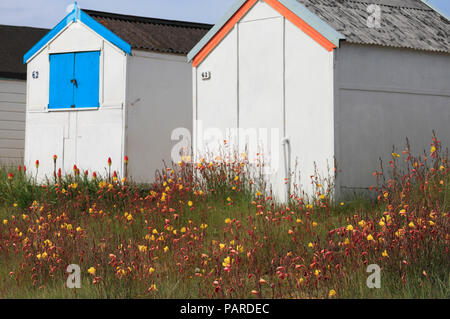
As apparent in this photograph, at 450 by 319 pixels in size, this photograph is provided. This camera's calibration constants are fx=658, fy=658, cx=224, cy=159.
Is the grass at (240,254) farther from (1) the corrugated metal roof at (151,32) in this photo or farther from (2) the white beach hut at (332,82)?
(1) the corrugated metal roof at (151,32)

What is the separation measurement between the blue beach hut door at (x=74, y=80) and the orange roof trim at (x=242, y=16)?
8.46 feet

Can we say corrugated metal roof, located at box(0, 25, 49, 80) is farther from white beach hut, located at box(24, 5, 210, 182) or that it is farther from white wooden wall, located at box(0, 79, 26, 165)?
white beach hut, located at box(24, 5, 210, 182)

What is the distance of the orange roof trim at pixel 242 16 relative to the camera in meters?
9.27

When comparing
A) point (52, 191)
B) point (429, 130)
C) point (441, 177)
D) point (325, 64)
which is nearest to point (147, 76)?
point (52, 191)

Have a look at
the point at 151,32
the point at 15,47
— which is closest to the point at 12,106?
the point at 15,47

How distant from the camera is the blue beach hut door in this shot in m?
13.0

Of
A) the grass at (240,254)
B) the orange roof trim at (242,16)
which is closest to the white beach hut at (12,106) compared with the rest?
the orange roof trim at (242,16)

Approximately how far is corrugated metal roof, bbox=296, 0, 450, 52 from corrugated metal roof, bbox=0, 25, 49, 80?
372 inches

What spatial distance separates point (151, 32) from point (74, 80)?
6.15 feet

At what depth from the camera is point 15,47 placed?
17.4 metres

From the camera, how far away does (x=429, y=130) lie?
9.89 m

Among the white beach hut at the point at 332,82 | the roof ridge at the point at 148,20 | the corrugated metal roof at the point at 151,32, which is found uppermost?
the roof ridge at the point at 148,20

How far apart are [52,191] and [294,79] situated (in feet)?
13.4
